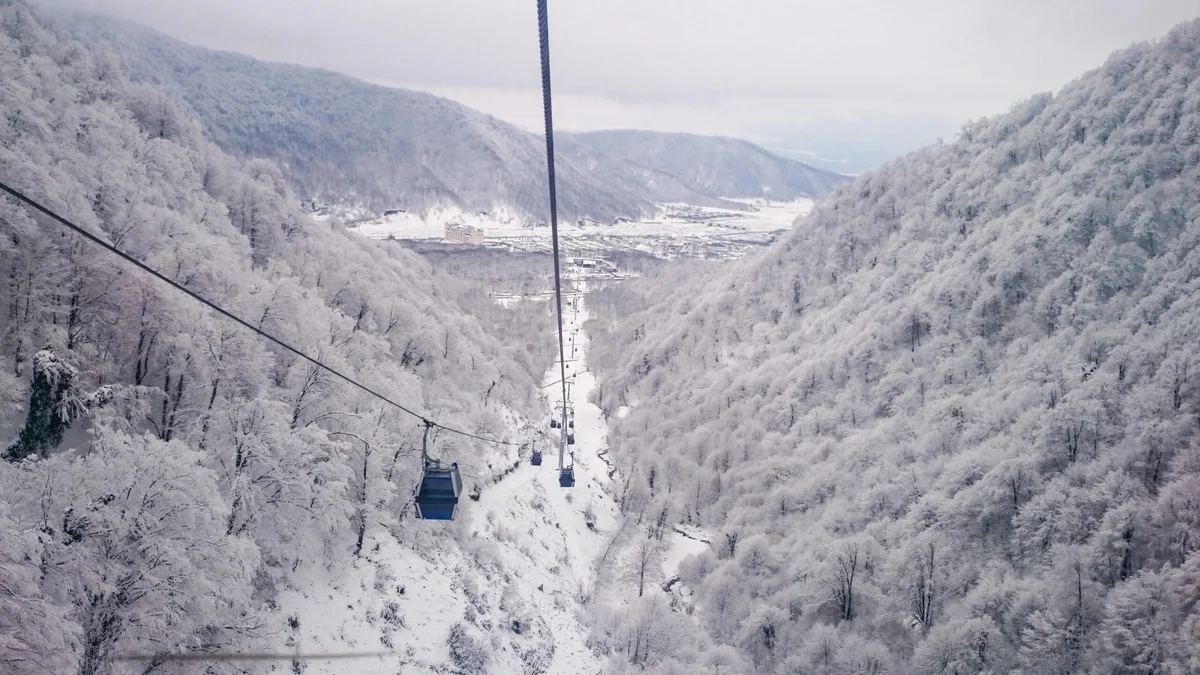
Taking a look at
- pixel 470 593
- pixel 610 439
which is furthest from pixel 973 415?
pixel 470 593

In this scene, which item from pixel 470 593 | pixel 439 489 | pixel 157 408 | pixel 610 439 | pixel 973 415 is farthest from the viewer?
pixel 610 439

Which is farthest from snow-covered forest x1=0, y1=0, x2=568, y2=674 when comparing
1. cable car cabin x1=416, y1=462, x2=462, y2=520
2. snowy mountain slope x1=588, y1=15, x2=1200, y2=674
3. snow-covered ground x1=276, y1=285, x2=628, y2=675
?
snowy mountain slope x1=588, y1=15, x2=1200, y2=674

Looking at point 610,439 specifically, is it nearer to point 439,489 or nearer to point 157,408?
point 157,408

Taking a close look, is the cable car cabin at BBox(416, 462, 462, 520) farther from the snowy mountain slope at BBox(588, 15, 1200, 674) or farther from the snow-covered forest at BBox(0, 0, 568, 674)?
the snowy mountain slope at BBox(588, 15, 1200, 674)

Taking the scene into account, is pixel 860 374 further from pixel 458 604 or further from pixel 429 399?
pixel 458 604

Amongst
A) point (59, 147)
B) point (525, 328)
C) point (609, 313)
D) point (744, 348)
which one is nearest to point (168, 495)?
point (59, 147)

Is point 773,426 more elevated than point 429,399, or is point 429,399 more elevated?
point 429,399

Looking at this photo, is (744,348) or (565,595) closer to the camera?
(565,595)
